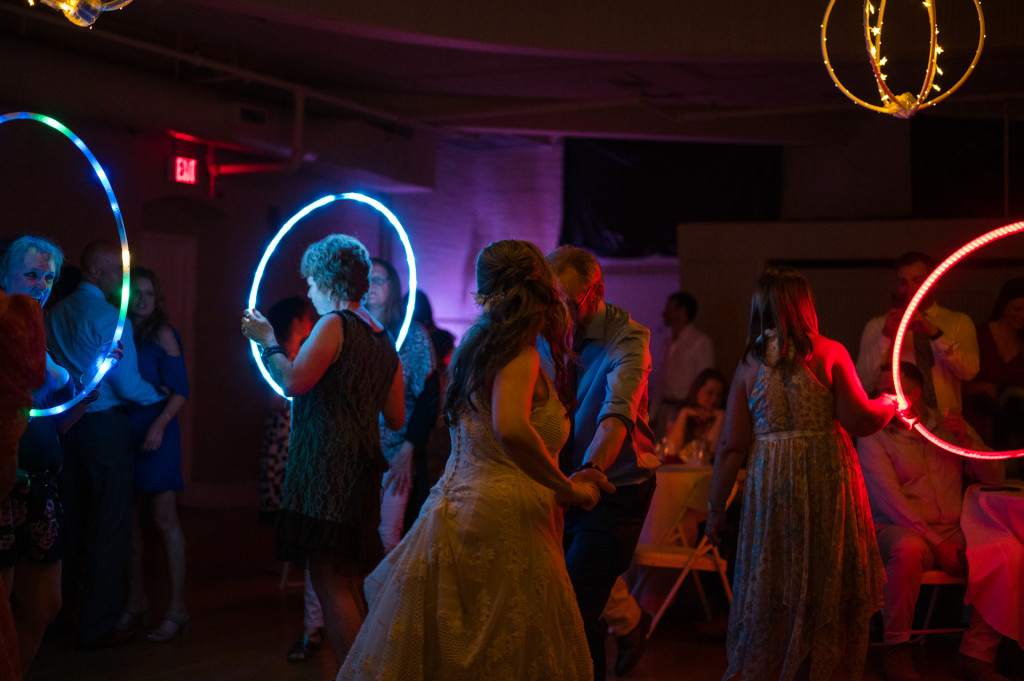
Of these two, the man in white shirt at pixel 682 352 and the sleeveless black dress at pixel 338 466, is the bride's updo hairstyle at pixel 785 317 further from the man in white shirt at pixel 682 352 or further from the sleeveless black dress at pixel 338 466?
the man in white shirt at pixel 682 352

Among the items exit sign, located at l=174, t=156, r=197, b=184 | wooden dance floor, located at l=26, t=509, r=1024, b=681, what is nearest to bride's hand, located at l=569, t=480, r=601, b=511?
wooden dance floor, located at l=26, t=509, r=1024, b=681

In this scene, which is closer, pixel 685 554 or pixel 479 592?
pixel 479 592

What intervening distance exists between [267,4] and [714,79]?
364cm

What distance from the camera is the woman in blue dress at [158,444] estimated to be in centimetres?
487

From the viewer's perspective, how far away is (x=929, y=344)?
514 cm

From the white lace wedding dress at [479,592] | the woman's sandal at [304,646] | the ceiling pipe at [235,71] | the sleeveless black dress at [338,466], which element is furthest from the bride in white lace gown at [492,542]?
the ceiling pipe at [235,71]

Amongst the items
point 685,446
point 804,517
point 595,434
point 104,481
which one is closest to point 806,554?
point 804,517

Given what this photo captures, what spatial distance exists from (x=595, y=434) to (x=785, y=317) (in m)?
0.96

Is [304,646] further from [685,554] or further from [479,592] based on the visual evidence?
[479,592]

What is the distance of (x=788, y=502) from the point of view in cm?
367

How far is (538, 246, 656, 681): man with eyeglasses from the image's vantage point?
323cm

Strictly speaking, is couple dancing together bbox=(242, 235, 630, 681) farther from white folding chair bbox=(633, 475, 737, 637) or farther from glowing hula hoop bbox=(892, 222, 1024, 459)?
white folding chair bbox=(633, 475, 737, 637)

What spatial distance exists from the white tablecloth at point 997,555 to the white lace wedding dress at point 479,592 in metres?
2.67

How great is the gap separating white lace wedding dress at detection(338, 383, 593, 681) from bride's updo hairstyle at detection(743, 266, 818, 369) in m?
1.40
